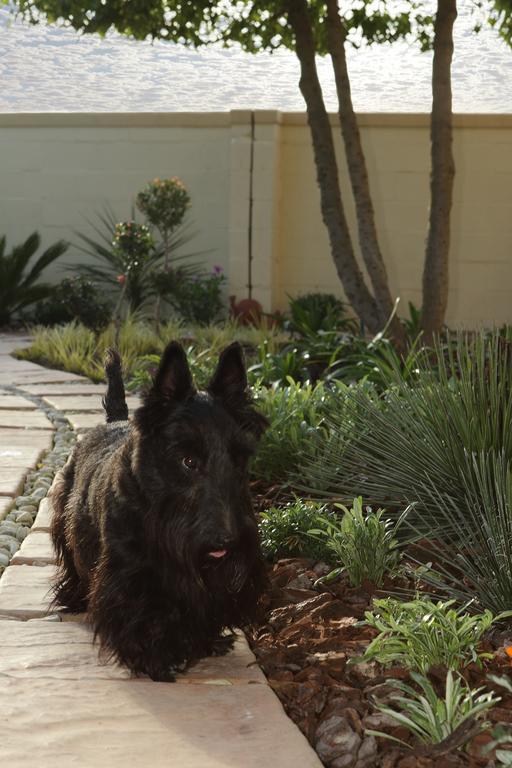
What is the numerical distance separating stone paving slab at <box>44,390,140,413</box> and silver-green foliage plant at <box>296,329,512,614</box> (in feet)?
7.53

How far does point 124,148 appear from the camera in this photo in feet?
37.5

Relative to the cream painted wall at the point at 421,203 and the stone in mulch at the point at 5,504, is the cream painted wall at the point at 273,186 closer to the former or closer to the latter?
the cream painted wall at the point at 421,203

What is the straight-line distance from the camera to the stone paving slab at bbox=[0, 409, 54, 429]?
19.1ft

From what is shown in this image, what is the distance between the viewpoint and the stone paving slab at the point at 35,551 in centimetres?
364

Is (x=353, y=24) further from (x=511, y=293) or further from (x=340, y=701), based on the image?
(x=340, y=701)

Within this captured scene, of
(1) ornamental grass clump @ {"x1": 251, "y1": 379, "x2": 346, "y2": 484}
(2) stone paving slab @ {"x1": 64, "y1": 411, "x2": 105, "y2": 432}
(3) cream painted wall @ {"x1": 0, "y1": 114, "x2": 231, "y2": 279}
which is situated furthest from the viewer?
(3) cream painted wall @ {"x1": 0, "y1": 114, "x2": 231, "y2": 279}

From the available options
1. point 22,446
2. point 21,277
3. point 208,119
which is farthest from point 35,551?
point 208,119

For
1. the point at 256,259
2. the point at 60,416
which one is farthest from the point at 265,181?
A: the point at 60,416

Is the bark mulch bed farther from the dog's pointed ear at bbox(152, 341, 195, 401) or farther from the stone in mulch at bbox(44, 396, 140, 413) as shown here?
the stone in mulch at bbox(44, 396, 140, 413)

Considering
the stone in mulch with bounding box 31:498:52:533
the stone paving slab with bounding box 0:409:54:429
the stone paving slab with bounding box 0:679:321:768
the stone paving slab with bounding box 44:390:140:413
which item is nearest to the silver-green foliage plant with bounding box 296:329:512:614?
the stone paving slab with bounding box 0:679:321:768

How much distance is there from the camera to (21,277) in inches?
420

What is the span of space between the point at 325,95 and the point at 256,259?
6.12ft

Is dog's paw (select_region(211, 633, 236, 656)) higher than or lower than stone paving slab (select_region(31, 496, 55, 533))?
higher

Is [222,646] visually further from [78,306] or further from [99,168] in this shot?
[99,168]
